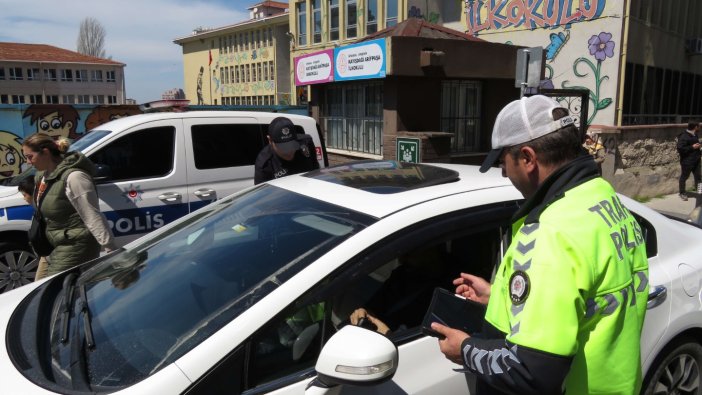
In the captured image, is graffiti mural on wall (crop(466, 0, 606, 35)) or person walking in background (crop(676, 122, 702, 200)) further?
graffiti mural on wall (crop(466, 0, 606, 35))

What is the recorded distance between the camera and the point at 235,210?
2.53 m

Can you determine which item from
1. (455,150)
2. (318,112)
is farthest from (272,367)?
(318,112)

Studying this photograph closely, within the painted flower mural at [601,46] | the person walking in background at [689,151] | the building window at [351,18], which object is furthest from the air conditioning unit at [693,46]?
the building window at [351,18]

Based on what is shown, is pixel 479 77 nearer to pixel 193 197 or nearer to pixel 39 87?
pixel 193 197

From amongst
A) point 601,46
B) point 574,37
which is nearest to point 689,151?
point 601,46

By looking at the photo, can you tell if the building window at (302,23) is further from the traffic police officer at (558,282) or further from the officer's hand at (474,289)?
the traffic police officer at (558,282)

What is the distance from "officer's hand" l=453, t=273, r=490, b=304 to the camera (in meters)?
1.89

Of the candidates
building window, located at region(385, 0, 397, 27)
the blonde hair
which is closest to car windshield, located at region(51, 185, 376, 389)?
the blonde hair

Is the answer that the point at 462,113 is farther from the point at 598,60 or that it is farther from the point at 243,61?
the point at 243,61

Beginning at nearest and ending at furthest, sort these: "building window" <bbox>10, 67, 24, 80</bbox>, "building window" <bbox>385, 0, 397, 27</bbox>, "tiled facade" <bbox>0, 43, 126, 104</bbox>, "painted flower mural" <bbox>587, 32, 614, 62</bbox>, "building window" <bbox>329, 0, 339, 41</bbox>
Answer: "painted flower mural" <bbox>587, 32, 614, 62</bbox> < "building window" <bbox>385, 0, 397, 27</bbox> < "building window" <bbox>329, 0, 339, 41</bbox> < "tiled facade" <bbox>0, 43, 126, 104</bbox> < "building window" <bbox>10, 67, 24, 80</bbox>

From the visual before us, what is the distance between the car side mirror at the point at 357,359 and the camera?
1438 millimetres

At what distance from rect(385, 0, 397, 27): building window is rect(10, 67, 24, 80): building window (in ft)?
231

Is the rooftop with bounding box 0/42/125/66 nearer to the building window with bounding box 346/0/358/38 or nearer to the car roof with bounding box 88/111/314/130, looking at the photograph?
the building window with bounding box 346/0/358/38

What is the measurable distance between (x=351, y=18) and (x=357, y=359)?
25.7 m
